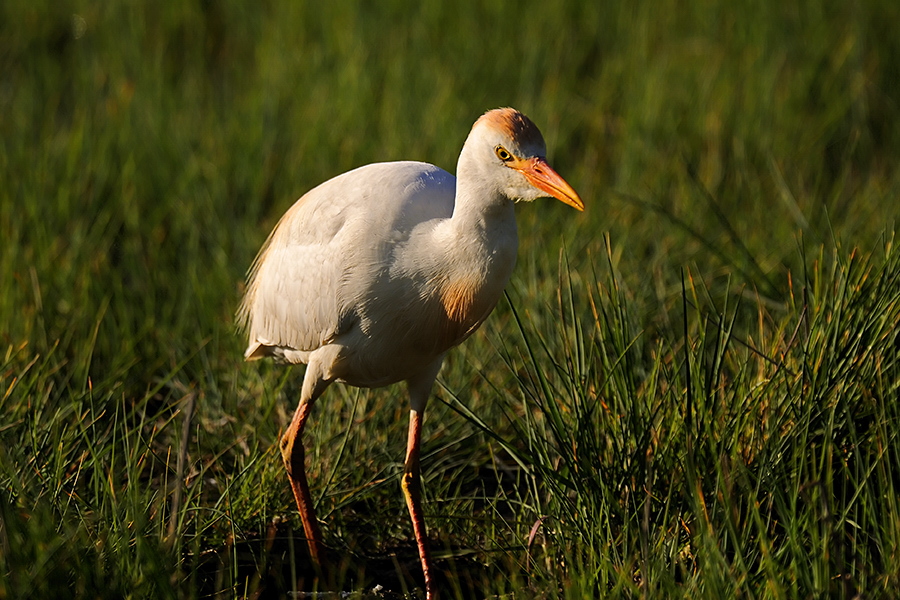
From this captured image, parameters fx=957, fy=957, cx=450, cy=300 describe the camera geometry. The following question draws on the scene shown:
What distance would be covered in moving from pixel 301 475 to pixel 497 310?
140cm

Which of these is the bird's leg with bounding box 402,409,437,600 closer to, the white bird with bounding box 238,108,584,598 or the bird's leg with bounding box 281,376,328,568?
the white bird with bounding box 238,108,584,598

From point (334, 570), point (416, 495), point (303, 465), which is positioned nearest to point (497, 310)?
point (416, 495)

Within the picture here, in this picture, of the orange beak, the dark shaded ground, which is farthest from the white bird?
the dark shaded ground

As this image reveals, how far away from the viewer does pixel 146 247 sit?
4.77 meters

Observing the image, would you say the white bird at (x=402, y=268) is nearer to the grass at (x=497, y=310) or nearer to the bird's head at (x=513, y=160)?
the bird's head at (x=513, y=160)

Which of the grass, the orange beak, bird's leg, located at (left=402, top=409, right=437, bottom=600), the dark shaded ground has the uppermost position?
the orange beak

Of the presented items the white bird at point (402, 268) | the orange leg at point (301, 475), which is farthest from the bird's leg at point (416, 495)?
the orange leg at point (301, 475)

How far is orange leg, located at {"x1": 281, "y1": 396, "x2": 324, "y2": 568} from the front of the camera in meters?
2.99

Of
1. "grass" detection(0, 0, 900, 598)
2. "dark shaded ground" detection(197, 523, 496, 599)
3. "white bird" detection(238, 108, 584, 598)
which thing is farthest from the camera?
"dark shaded ground" detection(197, 523, 496, 599)

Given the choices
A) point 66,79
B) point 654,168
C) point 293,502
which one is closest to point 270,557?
point 293,502

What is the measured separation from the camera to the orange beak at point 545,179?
8.25ft

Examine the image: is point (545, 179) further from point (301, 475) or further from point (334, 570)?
point (334, 570)

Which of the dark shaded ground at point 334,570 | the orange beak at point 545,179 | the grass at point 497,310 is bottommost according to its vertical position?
the dark shaded ground at point 334,570

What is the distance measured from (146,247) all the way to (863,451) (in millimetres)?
Result: 3460
